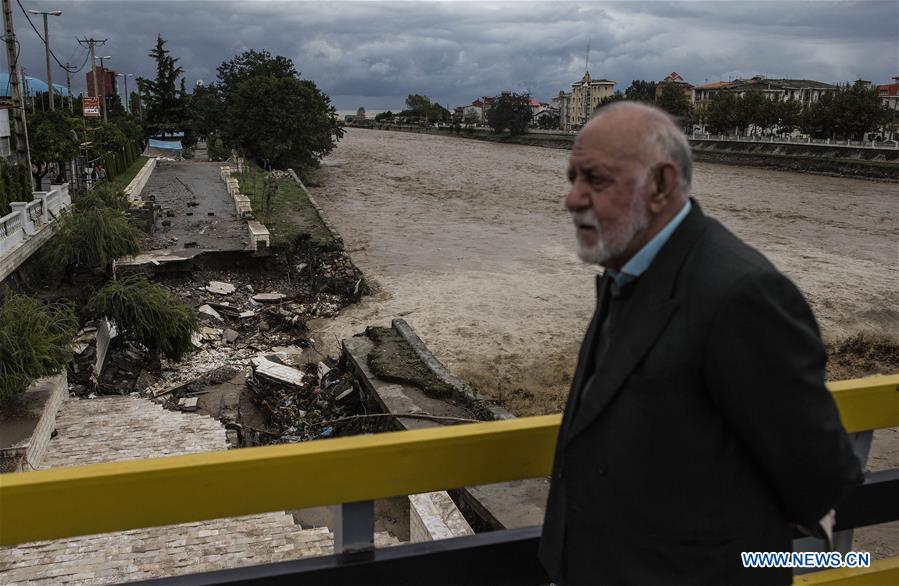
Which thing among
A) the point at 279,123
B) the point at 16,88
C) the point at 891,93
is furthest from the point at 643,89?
the point at 16,88

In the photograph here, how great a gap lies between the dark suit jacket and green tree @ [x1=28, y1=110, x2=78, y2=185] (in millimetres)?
21599

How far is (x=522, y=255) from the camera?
20812mm

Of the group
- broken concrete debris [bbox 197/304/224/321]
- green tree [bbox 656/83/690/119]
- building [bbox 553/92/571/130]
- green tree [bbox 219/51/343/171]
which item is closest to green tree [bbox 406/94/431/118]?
building [bbox 553/92/571/130]

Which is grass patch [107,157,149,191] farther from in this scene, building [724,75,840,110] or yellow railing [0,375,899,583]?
building [724,75,840,110]

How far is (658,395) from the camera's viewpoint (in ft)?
4.51

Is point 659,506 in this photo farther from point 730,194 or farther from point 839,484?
point 730,194

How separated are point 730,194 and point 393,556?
37.5 metres

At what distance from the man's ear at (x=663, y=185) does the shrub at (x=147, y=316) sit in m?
9.71

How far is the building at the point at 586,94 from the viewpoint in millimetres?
104006

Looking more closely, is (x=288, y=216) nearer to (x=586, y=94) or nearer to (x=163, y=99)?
(x=163, y=99)

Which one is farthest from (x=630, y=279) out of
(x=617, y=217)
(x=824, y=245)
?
(x=824, y=245)

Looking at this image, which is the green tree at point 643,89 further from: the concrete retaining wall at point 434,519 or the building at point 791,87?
the concrete retaining wall at point 434,519

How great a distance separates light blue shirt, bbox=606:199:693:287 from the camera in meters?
1.46

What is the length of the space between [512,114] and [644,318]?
273ft
